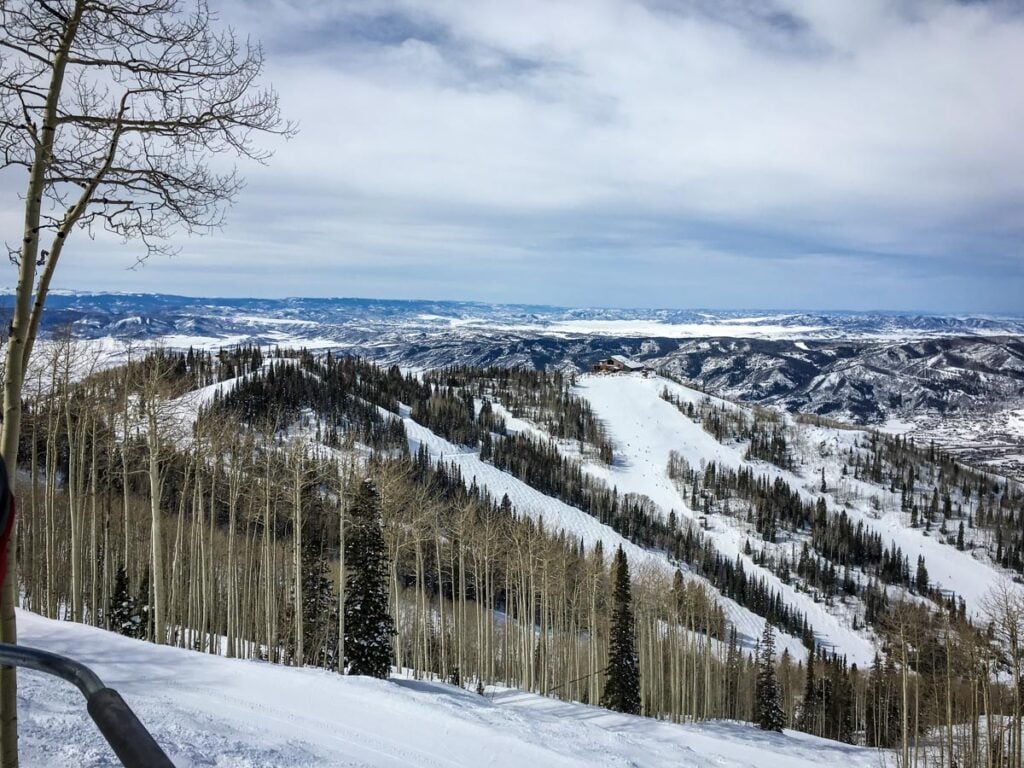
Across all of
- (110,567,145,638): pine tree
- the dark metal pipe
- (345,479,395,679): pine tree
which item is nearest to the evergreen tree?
(345,479,395,679): pine tree

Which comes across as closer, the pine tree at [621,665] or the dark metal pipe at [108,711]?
the dark metal pipe at [108,711]

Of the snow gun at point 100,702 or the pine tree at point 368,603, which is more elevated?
the snow gun at point 100,702

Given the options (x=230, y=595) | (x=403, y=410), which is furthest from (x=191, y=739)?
(x=403, y=410)

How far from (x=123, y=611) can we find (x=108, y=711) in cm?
3764

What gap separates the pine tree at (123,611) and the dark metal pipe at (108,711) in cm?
3686

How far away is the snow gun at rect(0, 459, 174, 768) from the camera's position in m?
2.03

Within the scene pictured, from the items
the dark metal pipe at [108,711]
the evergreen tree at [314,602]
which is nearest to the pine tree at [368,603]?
the evergreen tree at [314,602]

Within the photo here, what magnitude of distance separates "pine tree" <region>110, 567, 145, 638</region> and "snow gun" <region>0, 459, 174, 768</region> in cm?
3687

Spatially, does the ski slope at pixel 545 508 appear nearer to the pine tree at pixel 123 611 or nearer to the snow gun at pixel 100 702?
the pine tree at pixel 123 611

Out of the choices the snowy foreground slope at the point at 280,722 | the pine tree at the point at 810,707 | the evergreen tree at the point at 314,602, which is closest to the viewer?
the snowy foreground slope at the point at 280,722

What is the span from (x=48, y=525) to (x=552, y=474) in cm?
16341

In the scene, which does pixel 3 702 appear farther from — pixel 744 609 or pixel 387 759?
pixel 744 609

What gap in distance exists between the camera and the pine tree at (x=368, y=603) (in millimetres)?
31453

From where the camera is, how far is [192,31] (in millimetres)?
6785
